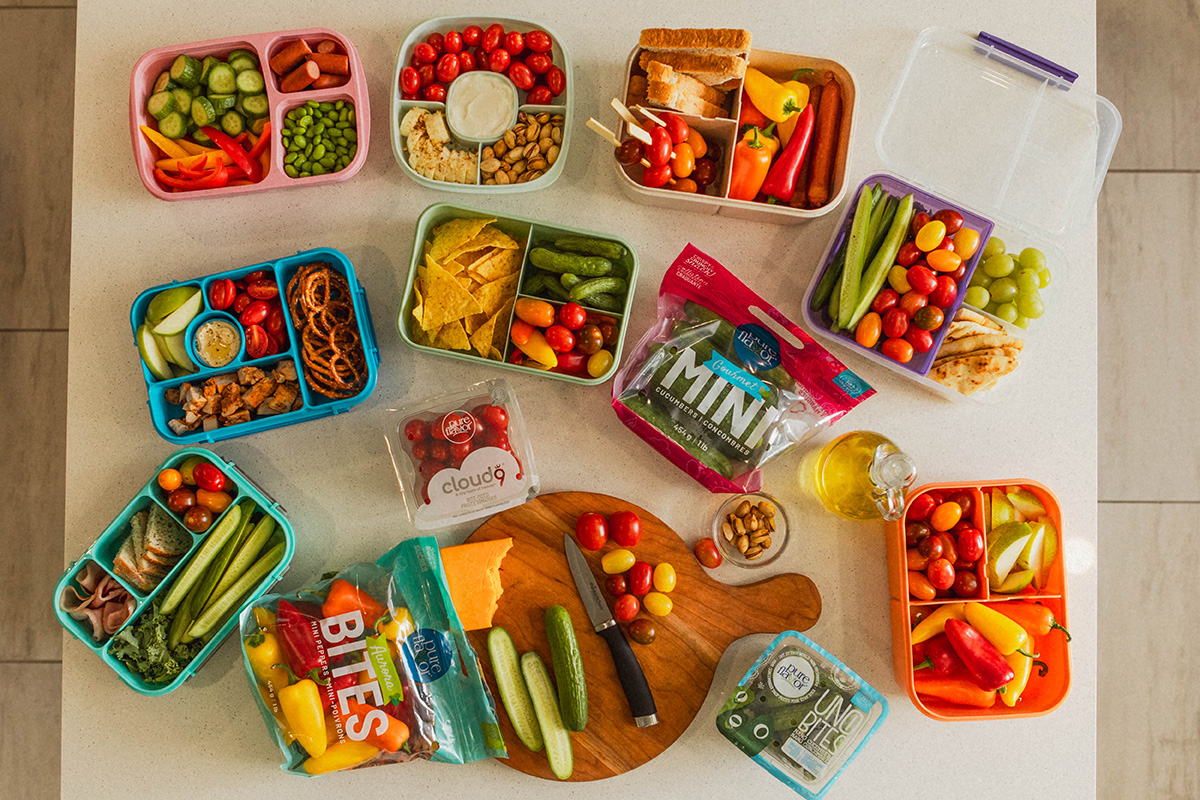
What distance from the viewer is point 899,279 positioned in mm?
1653

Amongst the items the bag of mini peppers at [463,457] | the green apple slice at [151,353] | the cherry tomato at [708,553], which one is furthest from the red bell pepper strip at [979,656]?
the green apple slice at [151,353]

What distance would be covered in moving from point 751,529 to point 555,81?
1.13 metres

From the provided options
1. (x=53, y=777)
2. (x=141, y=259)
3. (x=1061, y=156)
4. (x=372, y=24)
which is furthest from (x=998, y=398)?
(x=53, y=777)

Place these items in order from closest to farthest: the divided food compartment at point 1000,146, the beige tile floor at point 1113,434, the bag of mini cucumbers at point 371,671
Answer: the bag of mini cucumbers at point 371,671 → the divided food compartment at point 1000,146 → the beige tile floor at point 1113,434

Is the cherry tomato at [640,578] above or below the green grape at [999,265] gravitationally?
below

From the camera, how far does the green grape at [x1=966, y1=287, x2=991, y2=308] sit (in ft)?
5.48

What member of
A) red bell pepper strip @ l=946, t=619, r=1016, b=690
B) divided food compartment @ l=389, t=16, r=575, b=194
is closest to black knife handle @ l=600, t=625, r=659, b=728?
red bell pepper strip @ l=946, t=619, r=1016, b=690

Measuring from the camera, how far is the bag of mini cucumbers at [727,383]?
162 centimetres

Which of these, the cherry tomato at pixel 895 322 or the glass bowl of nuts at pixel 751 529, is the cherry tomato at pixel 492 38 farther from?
the glass bowl of nuts at pixel 751 529

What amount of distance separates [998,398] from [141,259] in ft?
6.81

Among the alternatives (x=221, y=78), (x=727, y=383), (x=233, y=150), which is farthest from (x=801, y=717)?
(x=221, y=78)

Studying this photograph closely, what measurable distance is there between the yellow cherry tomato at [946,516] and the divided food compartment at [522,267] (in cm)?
79

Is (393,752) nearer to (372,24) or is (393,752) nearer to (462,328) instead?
(462,328)

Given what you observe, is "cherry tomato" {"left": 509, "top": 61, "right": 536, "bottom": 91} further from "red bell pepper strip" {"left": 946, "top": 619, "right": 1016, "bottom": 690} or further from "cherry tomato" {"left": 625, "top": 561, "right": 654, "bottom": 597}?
"red bell pepper strip" {"left": 946, "top": 619, "right": 1016, "bottom": 690}
